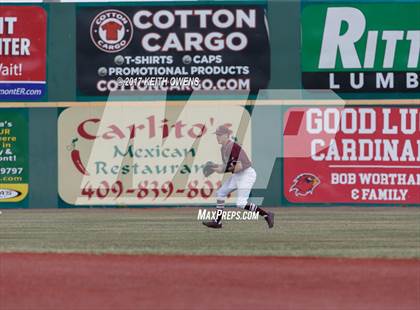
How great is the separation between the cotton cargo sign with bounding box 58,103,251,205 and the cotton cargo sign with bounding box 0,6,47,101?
1343 millimetres

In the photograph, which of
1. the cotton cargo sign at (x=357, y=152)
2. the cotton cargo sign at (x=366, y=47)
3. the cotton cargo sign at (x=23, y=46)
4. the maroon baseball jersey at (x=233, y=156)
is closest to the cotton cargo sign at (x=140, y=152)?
the cotton cargo sign at (x=23, y=46)

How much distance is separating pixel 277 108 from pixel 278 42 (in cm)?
170

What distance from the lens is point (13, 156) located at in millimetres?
26641

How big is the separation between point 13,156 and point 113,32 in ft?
13.1

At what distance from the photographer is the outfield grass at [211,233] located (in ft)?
52.9

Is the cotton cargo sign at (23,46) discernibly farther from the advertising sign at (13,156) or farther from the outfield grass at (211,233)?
the outfield grass at (211,233)

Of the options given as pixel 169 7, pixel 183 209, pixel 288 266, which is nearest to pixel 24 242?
pixel 288 266

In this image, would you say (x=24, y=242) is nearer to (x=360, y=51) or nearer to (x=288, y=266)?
(x=288, y=266)

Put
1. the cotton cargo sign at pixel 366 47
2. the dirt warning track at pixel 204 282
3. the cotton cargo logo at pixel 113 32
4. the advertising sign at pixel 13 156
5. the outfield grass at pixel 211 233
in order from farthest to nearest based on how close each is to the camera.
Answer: the cotton cargo logo at pixel 113 32, the advertising sign at pixel 13 156, the cotton cargo sign at pixel 366 47, the outfield grass at pixel 211 233, the dirt warning track at pixel 204 282

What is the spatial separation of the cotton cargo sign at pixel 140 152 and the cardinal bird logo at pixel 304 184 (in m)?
1.47

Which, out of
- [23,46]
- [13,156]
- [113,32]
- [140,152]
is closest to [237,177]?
[140,152]

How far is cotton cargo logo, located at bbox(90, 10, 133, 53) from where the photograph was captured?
2686 centimetres

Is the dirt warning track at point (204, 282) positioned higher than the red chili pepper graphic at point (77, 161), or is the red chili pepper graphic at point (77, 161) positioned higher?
the dirt warning track at point (204, 282)

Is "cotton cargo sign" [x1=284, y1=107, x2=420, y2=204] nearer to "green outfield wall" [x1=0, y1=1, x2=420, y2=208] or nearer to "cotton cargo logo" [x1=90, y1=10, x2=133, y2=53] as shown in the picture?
"green outfield wall" [x1=0, y1=1, x2=420, y2=208]
